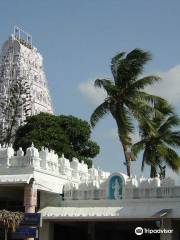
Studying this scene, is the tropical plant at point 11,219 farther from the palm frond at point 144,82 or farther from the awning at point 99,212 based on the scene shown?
the palm frond at point 144,82

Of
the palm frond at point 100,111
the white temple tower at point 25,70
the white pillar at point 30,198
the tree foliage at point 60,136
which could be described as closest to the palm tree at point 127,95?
the palm frond at point 100,111

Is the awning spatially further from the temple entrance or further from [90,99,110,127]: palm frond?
[90,99,110,127]: palm frond

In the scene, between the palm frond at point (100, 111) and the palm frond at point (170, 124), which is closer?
the palm frond at point (100, 111)

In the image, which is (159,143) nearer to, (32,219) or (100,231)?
(100,231)

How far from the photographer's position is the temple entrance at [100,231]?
1173 inches

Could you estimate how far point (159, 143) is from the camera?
3409 centimetres

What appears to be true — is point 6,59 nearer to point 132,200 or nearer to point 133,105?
point 133,105

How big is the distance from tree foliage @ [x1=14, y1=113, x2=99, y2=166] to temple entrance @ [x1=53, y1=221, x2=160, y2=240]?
20.4 meters

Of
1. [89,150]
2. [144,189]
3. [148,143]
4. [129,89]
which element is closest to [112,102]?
[129,89]

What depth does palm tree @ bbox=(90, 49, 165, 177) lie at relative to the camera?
3175cm

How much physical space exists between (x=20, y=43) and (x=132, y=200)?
66828 mm

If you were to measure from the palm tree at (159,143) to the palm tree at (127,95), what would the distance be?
103 cm

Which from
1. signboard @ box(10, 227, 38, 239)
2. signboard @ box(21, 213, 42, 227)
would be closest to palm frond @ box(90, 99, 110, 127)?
signboard @ box(21, 213, 42, 227)

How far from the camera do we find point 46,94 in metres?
86.7
